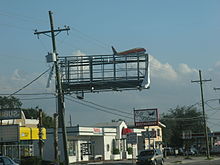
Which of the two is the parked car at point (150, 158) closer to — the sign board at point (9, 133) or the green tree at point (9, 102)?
the sign board at point (9, 133)

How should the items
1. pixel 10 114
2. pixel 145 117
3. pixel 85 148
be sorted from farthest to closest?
pixel 145 117, pixel 85 148, pixel 10 114

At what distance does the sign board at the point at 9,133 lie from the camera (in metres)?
44.7

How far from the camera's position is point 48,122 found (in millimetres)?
109375

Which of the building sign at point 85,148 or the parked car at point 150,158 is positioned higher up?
the building sign at point 85,148

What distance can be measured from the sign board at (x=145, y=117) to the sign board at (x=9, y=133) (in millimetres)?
26101

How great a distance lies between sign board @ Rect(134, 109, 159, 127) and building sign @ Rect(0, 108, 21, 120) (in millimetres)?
26001

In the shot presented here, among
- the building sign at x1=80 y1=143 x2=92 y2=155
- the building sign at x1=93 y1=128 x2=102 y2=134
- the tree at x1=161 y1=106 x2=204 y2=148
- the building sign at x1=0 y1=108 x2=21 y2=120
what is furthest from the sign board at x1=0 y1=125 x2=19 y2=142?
the tree at x1=161 y1=106 x2=204 y2=148

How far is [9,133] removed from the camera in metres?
44.9

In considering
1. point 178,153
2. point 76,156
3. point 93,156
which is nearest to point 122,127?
point 93,156

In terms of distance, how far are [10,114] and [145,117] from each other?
27.5m

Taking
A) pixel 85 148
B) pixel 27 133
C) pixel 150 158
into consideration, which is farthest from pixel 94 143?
pixel 150 158

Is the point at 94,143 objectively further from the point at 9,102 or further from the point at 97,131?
the point at 9,102

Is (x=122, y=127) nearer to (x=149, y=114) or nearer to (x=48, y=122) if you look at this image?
(x=149, y=114)

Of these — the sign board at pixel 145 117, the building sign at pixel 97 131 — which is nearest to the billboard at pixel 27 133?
the building sign at pixel 97 131
